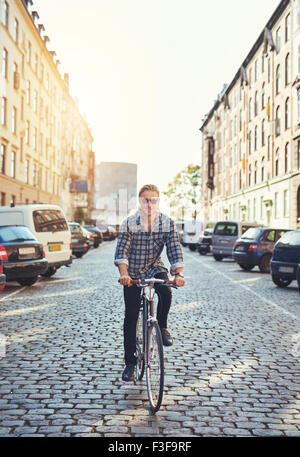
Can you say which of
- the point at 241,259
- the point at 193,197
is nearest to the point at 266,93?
the point at 241,259

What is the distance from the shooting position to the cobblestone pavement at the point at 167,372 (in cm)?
379

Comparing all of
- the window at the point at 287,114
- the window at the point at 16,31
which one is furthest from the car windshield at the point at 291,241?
the window at the point at 16,31

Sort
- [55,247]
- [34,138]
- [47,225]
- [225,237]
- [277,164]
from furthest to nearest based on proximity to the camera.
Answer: [34,138], [277,164], [225,237], [55,247], [47,225]

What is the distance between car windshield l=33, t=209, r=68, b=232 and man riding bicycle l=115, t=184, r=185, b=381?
31.9 ft

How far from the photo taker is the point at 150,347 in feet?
14.2

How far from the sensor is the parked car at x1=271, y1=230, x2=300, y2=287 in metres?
12.7

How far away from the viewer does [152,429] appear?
12.0 ft

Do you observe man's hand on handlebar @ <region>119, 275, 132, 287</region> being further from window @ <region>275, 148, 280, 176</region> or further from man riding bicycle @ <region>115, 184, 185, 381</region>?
window @ <region>275, 148, 280, 176</region>

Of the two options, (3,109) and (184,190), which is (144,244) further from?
(184,190)

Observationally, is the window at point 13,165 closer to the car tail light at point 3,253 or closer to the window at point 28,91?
the window at point 28,91

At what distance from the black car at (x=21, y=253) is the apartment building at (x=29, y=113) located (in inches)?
911

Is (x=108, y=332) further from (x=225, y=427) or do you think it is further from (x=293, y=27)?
(x=293, y=27)

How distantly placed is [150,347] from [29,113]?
136 ft

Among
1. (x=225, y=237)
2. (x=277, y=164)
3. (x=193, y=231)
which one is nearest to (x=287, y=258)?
(x=225, y=237)
